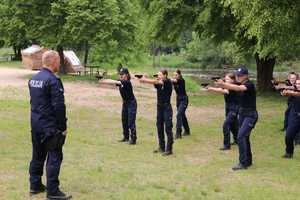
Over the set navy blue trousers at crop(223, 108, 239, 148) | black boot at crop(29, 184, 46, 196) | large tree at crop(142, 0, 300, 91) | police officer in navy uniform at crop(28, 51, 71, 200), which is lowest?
black boot at crop(29, 184, 46, 196)

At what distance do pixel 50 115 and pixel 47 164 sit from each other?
733 millimetres

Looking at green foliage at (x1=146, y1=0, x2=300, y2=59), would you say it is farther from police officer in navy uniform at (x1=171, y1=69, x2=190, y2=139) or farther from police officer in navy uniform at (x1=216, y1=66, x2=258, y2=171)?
police officer in navy uniform at (x1=216, y1=66, x2=258, y2=171)

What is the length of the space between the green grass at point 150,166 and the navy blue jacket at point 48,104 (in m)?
1.18

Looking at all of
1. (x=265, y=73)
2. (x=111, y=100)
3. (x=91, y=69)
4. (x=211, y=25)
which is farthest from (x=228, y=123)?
(x=91, y=69)

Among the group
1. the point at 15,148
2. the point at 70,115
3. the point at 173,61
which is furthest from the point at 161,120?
the point at 173,61

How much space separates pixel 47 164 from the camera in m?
8.25

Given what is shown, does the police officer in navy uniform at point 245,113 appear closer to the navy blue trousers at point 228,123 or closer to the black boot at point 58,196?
the navy blue trousers at point 228,123

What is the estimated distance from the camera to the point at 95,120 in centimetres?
1873

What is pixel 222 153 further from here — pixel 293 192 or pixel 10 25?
pixel 10 25

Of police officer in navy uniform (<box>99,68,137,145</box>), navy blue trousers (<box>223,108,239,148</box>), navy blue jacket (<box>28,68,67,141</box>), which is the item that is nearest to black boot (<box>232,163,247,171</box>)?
navy blue trousers (<box>223,108,239,148</box>)

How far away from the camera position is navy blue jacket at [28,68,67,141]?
315 inches

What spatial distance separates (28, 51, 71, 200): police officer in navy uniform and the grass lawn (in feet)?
2.36

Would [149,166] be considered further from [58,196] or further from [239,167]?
[58,196]

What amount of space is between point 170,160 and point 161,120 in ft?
3.46
